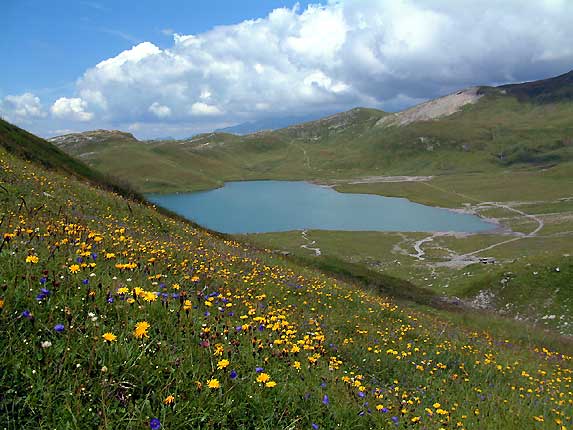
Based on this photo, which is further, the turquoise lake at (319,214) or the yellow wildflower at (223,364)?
the turquoise lake at (319,214)

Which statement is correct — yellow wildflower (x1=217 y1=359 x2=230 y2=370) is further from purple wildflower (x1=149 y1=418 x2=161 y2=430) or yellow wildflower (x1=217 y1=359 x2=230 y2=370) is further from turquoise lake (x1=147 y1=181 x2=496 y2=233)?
turquoise lake (x1=147 y1=181 x2=496 y2=233)

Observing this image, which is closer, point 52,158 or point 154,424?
point 154,424

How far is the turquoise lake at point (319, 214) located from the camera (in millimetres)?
125125

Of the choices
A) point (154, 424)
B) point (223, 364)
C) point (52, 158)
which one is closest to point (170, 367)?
point (223, 364)

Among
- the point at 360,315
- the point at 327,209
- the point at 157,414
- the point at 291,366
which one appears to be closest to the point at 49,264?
the point at 157,414

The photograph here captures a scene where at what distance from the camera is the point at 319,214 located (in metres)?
150

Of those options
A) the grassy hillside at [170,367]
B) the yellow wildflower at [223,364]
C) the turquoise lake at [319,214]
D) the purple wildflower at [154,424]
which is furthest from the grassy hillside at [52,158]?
the turquoise lake at [319,214]

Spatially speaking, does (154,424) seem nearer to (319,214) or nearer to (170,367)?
(170,367)

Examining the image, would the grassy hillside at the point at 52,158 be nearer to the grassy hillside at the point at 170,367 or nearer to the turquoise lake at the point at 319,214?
the grassy hillside at the point at 170,367

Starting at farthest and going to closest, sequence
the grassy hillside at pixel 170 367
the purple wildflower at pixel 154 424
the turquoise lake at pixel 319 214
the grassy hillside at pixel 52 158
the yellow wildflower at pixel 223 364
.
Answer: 1. the turquoise lake at pixel 319 214
2. the grassy hillside at pixel 52 158
3. the yellow wildflower at pixel 223 364
4. the grassy hillside at pixel 170 367
5. the purple wildflower at pixel 154 424

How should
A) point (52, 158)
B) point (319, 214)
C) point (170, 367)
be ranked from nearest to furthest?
point (170, 367)
point (52, 158)
point (319, 214)

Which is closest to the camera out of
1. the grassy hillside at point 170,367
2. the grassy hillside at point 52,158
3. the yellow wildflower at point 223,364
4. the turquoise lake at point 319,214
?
the grassy hillside at point 170,367

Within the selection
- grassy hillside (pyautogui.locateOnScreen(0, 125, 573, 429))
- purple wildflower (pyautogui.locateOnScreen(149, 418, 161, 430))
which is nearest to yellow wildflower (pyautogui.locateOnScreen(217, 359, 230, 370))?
grassy hillside (pyautogui.locateOnScreen(0, 125, 573, 429))

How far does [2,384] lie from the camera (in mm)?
3254
